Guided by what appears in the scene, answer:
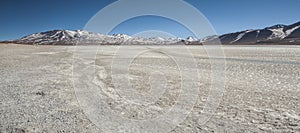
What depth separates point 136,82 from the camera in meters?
9.98

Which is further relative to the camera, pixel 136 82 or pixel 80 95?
pixel 136 82

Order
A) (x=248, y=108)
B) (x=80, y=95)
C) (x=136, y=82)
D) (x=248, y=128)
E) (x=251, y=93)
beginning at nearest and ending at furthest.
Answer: (x=248, y=128) → (x=248, y=108) → (x=80, y=95) → (x=251, y=93) → (x=136, y=82)

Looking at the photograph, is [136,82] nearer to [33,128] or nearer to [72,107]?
[72,107]

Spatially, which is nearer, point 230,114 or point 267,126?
point 267,126

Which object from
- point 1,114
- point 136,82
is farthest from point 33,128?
point 136,82

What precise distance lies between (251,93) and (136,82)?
4.43 metres

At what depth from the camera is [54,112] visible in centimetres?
585

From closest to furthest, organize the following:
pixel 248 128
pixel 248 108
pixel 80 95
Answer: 1. pixel 248 128
2. pixel 248 108
3. pixel 80 95

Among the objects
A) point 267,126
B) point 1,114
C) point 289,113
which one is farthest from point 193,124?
point 1,114

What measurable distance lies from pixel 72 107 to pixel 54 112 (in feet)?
1.73

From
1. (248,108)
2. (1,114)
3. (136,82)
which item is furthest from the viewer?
(136,82)

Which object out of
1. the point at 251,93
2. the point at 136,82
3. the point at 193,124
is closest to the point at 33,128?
the point at 193,124

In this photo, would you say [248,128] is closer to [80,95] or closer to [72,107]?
[72,107]

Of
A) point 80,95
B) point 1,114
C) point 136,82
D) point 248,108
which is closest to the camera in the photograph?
point 1,114
